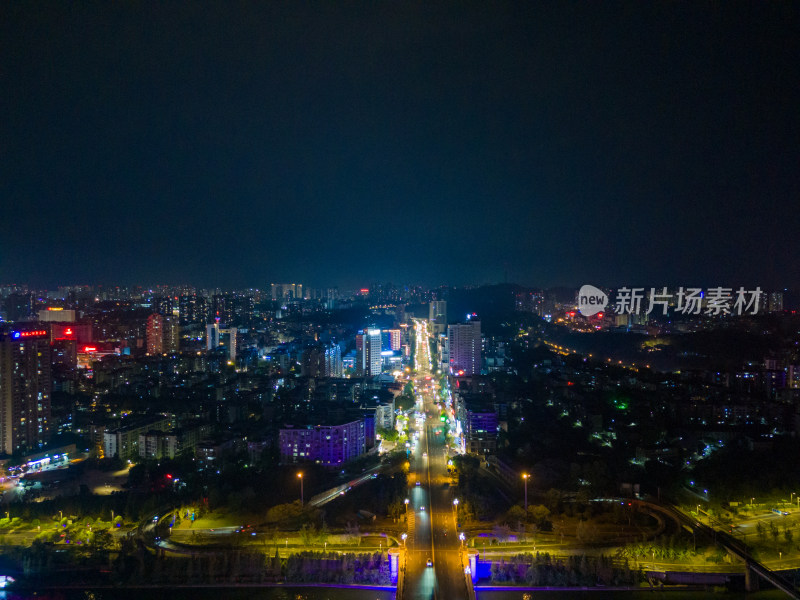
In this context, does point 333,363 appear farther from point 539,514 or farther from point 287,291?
point 287,291

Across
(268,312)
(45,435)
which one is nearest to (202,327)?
(268,312)

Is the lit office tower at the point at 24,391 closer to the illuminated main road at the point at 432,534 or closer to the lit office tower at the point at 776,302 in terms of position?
the illuminated main road at the point at 432,534

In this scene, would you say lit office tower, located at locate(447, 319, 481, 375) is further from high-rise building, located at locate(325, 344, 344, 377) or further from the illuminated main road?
the illuminated main road

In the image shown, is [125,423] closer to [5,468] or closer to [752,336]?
[5,468]

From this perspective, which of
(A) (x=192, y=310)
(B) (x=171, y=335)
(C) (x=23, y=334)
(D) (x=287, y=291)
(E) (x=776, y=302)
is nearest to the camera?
(C) (x=23, y=334)

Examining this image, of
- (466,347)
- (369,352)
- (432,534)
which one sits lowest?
(432,534)

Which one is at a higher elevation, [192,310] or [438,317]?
[192,310]

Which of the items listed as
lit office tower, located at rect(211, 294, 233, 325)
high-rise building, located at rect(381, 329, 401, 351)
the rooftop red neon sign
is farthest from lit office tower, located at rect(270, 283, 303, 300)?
the rooftop red neon sign

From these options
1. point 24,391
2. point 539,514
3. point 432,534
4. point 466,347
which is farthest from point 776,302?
point 24,391
